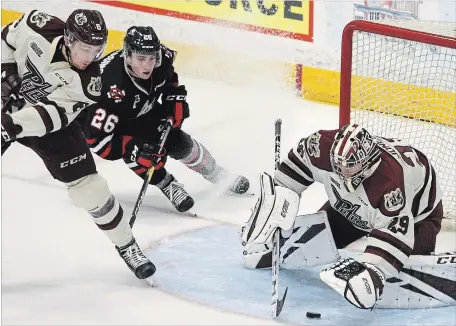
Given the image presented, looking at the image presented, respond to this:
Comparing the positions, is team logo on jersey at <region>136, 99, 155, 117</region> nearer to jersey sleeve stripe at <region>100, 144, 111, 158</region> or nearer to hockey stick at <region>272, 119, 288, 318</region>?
jersey sleeve stripe at <region>100, 144, 111, 158</region>

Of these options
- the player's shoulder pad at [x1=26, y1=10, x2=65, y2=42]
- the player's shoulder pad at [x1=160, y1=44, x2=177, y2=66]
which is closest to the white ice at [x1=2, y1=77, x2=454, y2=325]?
the player's shoulder pad at [x1=160, y1=44, x2=177, y2=66]

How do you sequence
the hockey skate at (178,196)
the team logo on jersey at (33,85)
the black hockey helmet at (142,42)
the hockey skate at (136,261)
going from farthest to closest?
the hockey skate at (178,196), the black hockey helmet at (142,42), the hockey skate at (136,261), the team logo on jersey at (33,85)

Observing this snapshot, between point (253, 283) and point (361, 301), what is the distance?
0.55 metres

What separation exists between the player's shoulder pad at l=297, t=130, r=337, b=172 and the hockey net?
0.65 metres

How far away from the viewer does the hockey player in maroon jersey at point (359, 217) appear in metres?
3.49

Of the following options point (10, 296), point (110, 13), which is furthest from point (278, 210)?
point (110, 13)

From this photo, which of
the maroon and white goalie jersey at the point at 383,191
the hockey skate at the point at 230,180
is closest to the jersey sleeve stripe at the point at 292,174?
the maroon and white goalie jersey at the point at 383,191

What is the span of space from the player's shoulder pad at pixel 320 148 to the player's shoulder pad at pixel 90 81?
2.31 ft

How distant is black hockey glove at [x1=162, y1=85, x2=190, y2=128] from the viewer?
14.5 ft

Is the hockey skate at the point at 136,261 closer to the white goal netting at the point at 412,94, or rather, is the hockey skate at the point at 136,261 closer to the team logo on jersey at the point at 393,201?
the team logo on jersey at the point at 393,201

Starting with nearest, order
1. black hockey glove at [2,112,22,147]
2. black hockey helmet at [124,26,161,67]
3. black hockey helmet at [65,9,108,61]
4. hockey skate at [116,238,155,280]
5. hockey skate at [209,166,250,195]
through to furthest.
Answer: black hockey glove at [2,112,22,147] < black hockey helmet at [65,9,108,61] < hockey skate at [116,238,155,280] < black hockey helmet at [124,26,161,67] < hockey skate at [209,166,250,195]

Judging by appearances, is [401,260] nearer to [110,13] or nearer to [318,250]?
[318,250]

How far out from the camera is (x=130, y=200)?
4.73m

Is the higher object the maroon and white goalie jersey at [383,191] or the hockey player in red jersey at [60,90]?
the hockey player in red jersey at [60,90]
